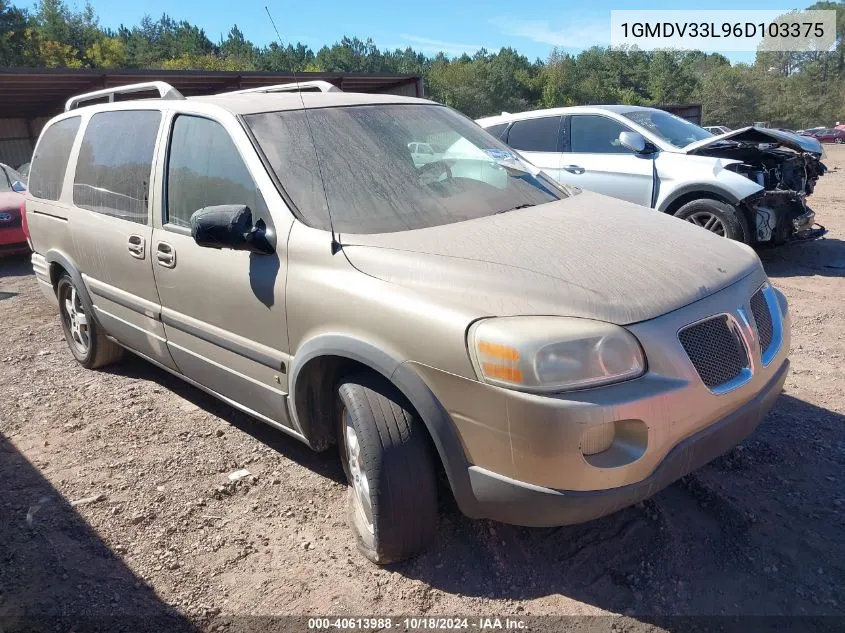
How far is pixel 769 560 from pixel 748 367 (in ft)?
2.51

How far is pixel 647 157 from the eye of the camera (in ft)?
24.0

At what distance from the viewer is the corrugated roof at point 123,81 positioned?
48.8ft

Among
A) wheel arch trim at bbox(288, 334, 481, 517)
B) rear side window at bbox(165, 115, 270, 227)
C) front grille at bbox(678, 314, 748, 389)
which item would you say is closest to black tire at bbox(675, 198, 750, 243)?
front grille at bbox(678, 314, 748, 389)

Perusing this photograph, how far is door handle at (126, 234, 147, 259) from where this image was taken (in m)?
3.70

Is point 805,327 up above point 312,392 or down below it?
below

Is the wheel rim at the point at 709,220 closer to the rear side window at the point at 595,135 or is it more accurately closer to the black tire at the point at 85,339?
the rear side window at the point at 595,135

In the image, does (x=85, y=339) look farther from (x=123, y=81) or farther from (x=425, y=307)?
(x=123, y=81)

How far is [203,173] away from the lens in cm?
339

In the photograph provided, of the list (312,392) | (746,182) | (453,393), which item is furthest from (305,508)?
(746,182)

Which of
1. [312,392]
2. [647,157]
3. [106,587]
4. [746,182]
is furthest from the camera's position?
[647,157]

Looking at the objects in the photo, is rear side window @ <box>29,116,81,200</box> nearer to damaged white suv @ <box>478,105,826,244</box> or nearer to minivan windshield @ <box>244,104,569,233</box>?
minivan windshield @ <box>244,104,569,233</box>

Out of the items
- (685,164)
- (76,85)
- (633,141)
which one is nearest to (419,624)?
(633,141)

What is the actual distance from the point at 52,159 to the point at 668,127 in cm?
633

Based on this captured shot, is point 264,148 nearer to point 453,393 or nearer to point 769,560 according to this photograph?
point 453,393
